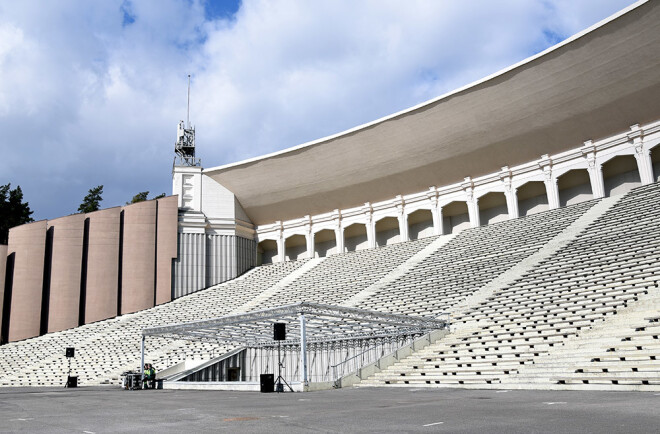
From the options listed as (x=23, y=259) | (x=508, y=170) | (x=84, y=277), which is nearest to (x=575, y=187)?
(x=508, y=170)

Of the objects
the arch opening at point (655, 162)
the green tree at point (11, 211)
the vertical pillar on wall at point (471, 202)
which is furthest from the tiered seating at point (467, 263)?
the green tree at point (11, 211)

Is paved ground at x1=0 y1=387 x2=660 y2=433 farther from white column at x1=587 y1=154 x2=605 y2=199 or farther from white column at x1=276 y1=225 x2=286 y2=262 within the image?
white column at x1=276 y1=225 x2=286 y2=262

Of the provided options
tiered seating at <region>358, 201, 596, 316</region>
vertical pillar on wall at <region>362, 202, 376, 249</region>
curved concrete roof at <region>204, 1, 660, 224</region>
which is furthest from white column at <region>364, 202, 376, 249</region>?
tiered seating at <region>358, 201, 596, 316</region>

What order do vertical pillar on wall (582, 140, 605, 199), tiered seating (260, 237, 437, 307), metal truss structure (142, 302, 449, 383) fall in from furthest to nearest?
vertical pillar on wall (582, 140, 605, 199) → tiered seating (260, 237, 437, 307) → metal truss structure (142, 302, 449, 383)

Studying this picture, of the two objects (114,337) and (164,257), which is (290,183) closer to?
(164,257)

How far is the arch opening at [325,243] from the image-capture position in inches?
1854

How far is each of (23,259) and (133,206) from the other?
799 centimetres

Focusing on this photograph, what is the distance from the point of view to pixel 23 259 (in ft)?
130

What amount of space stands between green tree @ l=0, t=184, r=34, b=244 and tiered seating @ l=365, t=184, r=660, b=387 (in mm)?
52505

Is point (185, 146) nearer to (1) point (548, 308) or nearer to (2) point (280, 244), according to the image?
(2) point (280, 244)

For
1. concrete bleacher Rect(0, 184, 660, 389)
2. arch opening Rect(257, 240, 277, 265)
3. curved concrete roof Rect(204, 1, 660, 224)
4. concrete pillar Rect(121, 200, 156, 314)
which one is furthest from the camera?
arch opening Rect(257, 240, 277, 265)

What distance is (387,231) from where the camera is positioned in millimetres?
44875

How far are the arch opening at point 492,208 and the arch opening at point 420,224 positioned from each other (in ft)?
12.3

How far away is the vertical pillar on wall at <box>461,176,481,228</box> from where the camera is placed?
126 feet
